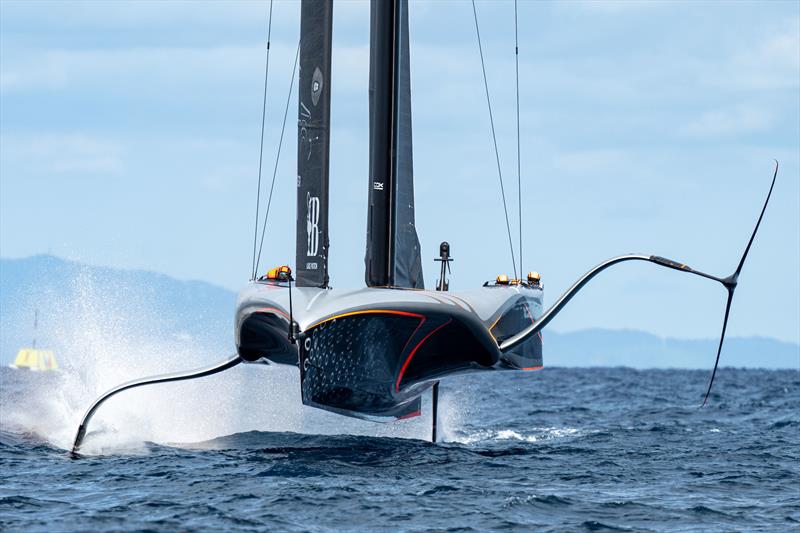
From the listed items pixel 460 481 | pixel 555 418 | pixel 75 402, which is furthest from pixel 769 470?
pixel 75 402

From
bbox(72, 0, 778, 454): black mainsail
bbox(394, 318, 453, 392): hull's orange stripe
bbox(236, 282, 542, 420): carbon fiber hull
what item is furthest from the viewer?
bbox(394, 318, 453, 392): hull's orange stripe

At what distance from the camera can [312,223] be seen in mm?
13984

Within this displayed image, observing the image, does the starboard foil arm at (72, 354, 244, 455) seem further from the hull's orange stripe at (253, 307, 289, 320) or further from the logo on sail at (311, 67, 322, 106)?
the logo on sail at (311, 67, 322, 106)

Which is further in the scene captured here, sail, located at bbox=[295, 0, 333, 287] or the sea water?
sail, located at bbox=[295, 0, 333, 287]

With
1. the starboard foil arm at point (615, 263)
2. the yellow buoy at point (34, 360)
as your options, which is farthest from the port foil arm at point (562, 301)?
the yellow buoy at point (34, 360)

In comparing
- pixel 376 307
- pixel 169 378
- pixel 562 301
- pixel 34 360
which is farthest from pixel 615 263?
pixel 34 360

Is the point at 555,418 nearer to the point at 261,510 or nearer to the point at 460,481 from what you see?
the point at 460,481

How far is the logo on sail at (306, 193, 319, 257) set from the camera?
14.0m

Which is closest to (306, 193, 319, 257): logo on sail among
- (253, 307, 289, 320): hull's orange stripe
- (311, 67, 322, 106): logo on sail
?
(311, 67, 322, 106): logo on sail

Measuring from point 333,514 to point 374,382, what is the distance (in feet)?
11.4

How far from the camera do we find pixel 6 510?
31.6 feet

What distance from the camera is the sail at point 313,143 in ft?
45.7

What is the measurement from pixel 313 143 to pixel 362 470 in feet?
13.3

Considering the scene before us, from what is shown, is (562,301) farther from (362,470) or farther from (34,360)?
(34,360)
